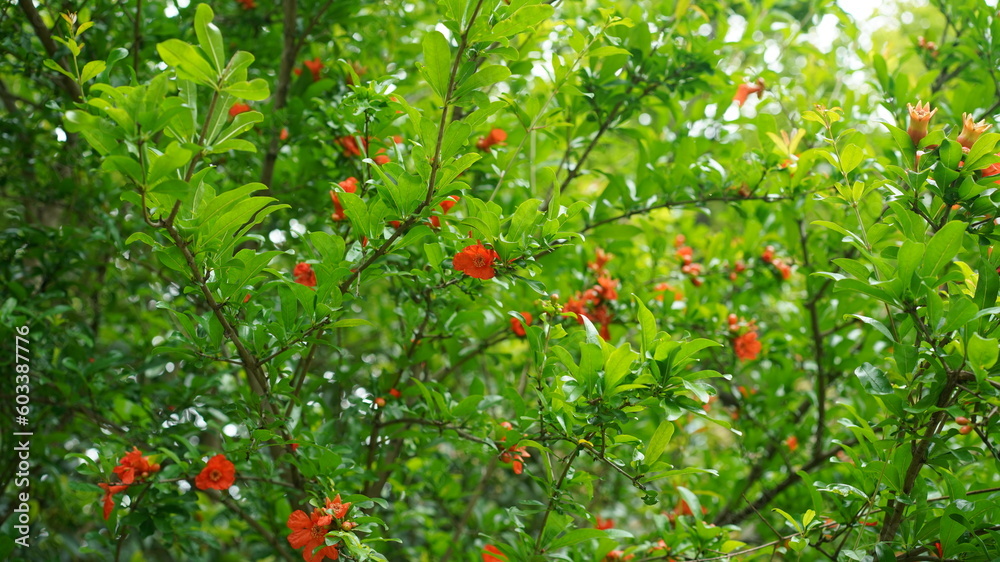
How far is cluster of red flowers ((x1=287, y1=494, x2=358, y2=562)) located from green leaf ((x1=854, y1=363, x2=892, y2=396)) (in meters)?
1.02

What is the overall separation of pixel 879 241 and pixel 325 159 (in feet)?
5.05

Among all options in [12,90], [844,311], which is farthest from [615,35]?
[12,90]

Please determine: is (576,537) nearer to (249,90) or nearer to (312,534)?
(312,534)

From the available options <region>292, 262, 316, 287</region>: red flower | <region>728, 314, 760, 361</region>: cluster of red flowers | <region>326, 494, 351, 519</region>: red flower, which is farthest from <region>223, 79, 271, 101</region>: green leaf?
<region>728, 314, 760, 361</region>: cluster of red flowers

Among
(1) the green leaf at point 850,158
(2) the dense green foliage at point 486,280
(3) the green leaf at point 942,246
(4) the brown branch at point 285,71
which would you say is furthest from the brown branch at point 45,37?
(3) the green leaf at point 942,246

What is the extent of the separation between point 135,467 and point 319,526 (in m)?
0.60

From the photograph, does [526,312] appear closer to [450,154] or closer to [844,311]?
[450,154]

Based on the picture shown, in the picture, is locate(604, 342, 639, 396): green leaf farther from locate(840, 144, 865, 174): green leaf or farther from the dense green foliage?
locate(840, 144, 865, 174): green leaf

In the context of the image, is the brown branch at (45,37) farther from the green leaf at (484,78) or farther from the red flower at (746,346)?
the red flower at (746,346)

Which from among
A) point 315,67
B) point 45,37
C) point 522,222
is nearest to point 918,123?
point 522,222

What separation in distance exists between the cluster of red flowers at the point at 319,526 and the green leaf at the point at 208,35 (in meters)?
0.85

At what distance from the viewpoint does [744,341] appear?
2.21 meters

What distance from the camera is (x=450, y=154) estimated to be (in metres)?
1.32

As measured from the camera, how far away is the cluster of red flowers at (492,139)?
2100 mm
